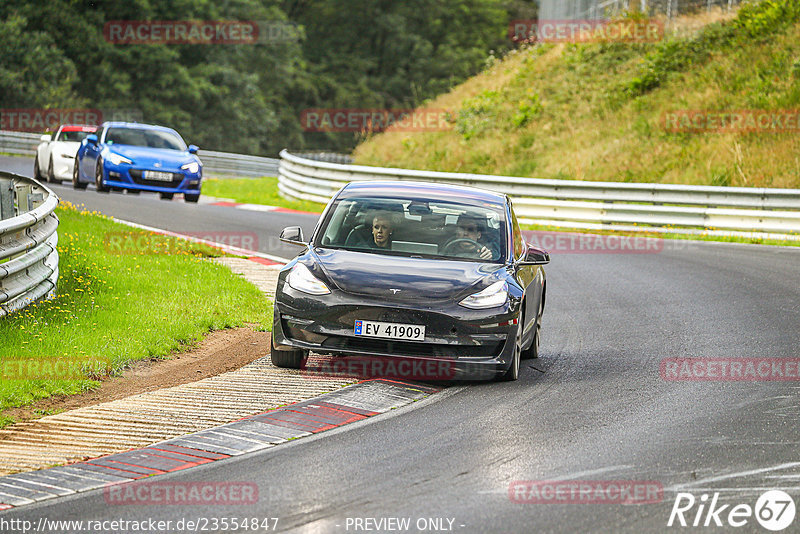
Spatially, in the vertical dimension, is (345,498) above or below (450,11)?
below

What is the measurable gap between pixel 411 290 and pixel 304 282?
888 mm

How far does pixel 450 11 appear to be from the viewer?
268ft

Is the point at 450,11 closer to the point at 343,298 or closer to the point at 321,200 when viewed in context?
the point at 321,200

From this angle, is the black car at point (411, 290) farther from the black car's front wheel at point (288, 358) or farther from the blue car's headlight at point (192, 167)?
the blue car's headlight at point (192, 167)

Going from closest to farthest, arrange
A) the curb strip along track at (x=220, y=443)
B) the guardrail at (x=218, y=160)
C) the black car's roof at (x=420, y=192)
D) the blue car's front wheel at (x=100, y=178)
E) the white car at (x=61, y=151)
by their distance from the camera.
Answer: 1. the curb strip along track at (x=220, y=443)
2. the black car's roof at (x=420, y=192)
3. the blue car's front wheel at (x=100, y=178)
4. the white car at (x=61, y=151)
5. the guardrail at (x=218, y=160)

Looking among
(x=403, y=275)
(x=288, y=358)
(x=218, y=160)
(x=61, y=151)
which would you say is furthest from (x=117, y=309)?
(x=218, y=160)

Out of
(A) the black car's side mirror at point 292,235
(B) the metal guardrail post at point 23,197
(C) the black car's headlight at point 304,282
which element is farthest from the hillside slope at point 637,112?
(C) the black car's headlight at point 304,282

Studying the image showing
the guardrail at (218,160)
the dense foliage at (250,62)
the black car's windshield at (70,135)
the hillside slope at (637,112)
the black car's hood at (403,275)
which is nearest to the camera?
the black car's hood at (403,275)

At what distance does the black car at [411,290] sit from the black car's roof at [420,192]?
31 mm

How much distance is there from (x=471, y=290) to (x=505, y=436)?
6.23 feet

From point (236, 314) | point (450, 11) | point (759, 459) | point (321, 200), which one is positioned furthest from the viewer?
point (450, 11)

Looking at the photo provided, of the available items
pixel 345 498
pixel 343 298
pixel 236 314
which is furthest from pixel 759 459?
pixel 236 314

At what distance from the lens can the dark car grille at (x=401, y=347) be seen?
8.65 m

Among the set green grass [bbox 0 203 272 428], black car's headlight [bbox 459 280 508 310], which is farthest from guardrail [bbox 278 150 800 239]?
black car's headlight [bbox 459 280 508 310]
